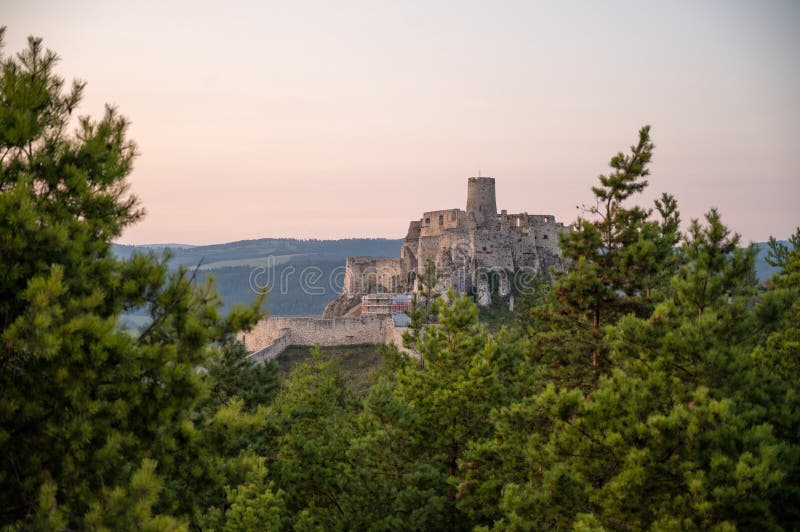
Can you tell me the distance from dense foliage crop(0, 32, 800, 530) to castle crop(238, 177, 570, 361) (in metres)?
34.1

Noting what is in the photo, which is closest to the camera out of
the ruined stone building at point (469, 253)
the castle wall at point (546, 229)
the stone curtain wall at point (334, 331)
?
the stone curtain wall at point (334, 331)

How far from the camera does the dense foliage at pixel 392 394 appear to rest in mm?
8578

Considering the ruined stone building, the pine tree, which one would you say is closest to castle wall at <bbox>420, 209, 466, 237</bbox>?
the ruined stone building

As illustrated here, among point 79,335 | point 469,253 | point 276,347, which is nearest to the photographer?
point 79,335

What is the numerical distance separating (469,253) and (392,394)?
46987 millimetres

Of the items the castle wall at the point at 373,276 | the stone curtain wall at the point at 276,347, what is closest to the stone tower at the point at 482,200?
the castle wall at the point at 373,276

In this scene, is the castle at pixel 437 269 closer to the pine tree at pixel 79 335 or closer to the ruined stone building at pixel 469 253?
the ruined stone building at pixel 469 253

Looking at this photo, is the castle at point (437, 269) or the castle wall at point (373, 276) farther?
the castle wall at point (373, 276)

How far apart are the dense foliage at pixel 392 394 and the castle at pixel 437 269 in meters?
34.1

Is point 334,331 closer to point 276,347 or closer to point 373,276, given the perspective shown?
point 276,347

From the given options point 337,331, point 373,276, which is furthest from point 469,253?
point 337,331

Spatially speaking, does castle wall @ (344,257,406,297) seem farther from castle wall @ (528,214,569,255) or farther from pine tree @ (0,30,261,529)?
pine tree @ (0,30,261,529)

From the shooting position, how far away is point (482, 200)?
79.2 meters

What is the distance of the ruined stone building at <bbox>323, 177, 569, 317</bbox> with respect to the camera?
67812mm
